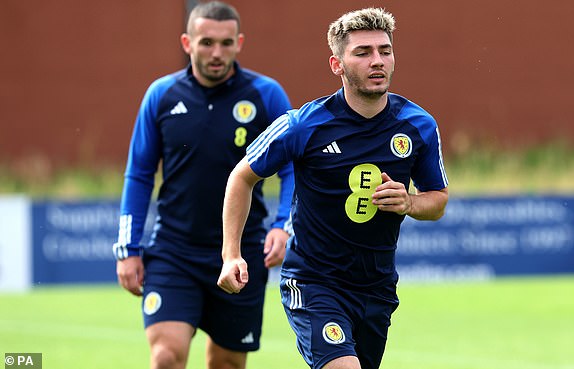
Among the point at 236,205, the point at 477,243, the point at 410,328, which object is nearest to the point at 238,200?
the point at 236,205

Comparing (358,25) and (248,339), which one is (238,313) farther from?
(358,25)

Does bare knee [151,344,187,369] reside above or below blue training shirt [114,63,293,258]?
below

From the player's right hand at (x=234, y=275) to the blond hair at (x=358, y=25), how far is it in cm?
111

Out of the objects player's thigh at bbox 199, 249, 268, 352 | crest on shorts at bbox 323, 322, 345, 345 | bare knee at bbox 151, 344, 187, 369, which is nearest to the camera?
crest on shorts at bbox 323, 322, 345, 345

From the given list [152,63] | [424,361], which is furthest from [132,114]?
[424,361]

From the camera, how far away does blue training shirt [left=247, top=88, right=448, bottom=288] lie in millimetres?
5809

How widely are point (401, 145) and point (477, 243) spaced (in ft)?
35.0

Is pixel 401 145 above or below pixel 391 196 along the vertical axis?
above

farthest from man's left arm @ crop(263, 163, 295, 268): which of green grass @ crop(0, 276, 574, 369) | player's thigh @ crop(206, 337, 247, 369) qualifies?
green grass @ crop(0, 276, 574, 369)

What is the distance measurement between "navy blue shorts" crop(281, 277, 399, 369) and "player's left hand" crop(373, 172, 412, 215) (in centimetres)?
46

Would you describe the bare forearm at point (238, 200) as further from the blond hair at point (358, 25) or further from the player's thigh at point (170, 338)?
the player's thigh at point (170, 338)

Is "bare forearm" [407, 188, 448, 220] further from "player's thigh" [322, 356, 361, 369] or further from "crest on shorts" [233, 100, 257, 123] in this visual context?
"crest on shorts" [233, 100, 257, 123]

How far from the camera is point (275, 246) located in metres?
7.05
